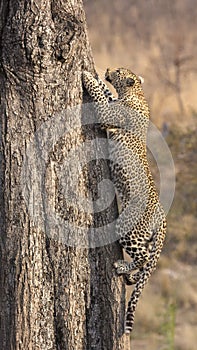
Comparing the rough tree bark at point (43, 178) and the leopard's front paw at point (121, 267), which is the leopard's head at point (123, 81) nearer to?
the rough tree bark at point (43, 178)

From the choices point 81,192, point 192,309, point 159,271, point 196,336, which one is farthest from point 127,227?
point 159,271

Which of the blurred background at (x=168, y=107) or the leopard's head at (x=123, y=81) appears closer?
the leopard's head at (x=123, y=81)

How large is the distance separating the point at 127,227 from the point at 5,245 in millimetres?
880

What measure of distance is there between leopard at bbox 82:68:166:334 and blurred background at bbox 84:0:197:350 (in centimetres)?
135

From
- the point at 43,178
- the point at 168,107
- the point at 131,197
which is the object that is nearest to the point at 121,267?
the point at 131,197

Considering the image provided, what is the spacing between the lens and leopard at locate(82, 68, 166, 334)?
6.12 metres

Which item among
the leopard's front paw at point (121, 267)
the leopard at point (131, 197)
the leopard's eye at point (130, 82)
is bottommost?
the leopard's front paw at point (121, 267)

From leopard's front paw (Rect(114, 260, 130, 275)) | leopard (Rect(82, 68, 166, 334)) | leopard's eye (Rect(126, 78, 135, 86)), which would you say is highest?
leopard's eye (Rect(126, 78, 135, 86))

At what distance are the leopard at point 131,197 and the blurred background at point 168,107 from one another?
4.43 feet

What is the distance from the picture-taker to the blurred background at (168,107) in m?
11.5

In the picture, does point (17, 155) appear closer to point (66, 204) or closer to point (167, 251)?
point (66, 204)

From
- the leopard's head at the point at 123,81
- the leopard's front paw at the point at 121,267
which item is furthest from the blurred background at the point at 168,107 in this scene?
the leopard's front paw at the point at 121,267

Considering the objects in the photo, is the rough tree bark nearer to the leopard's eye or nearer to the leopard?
the leopard

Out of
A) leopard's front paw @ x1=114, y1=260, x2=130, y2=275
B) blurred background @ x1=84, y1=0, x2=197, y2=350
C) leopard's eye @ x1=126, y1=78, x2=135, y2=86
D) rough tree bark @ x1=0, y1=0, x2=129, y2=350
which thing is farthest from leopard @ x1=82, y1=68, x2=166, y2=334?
blurred background @ x1=84, y1=0, x2=197, y2=350
